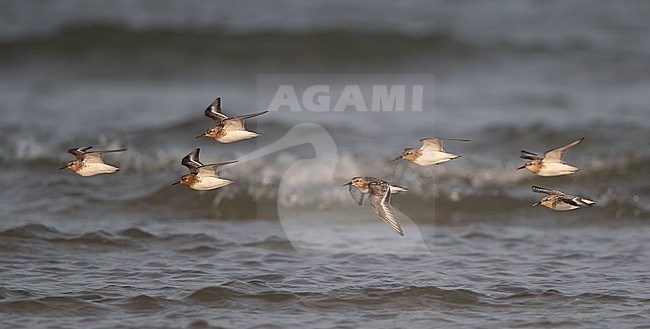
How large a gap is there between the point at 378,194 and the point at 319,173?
418 cm

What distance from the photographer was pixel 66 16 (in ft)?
60.7

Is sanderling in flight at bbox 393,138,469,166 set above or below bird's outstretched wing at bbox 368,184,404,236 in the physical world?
above

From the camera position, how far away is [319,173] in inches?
408

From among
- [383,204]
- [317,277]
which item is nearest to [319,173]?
[317,277]

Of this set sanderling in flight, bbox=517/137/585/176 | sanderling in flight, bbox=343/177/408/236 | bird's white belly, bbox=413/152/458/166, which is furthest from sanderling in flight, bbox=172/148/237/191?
sanderling in flight, bbox=517/137/585/176

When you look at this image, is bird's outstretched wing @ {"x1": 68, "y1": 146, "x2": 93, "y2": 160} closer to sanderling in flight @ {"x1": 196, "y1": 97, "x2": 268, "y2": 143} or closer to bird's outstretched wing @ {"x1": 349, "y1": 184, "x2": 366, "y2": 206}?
sanderling in flight @ {"x1": 196, "y1": 97, "x2": 268, "y2": 143}

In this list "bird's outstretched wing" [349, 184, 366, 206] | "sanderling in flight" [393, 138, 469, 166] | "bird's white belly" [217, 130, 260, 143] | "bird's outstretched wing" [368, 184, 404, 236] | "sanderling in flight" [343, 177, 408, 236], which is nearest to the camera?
"bird's outstretched wing" [368, 184, 404, 236]

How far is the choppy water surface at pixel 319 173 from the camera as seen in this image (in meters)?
6.48

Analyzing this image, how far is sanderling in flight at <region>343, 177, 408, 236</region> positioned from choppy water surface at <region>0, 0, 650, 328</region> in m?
0.70

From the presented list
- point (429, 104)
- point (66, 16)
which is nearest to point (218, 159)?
point (429, 104)

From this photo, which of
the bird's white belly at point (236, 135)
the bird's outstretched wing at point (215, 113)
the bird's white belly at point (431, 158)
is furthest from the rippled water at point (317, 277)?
the bird's outstretched wing at point (215, 113)

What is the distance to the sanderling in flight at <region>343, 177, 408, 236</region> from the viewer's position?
5.91m

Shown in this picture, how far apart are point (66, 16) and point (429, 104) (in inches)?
331

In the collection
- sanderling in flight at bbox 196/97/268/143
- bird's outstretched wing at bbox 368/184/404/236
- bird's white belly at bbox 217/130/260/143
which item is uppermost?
sanderling in flight at bbox 196/97/268/143
